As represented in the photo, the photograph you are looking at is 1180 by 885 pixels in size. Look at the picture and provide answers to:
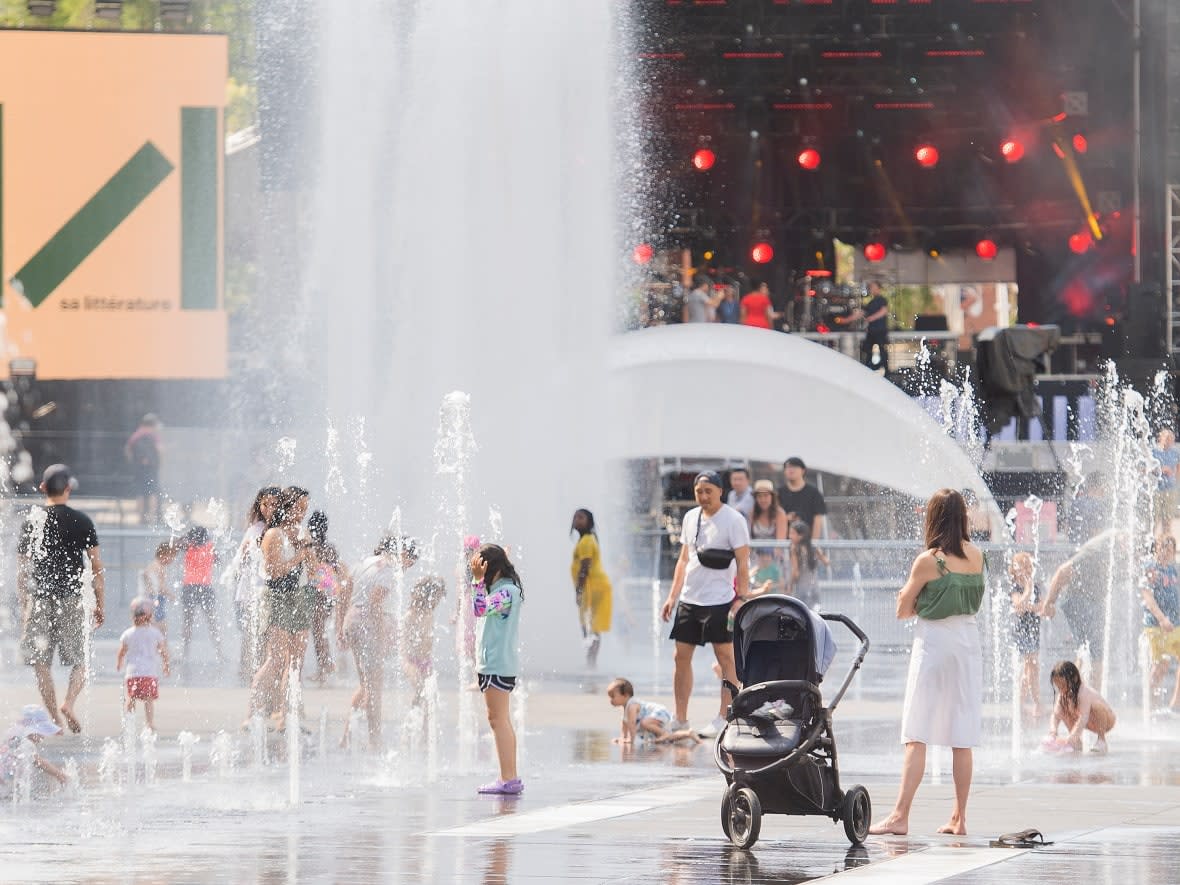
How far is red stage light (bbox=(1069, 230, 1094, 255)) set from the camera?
36.1m

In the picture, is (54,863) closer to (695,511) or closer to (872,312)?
(695,511)

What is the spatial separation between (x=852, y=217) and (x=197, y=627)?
20532 millimetres

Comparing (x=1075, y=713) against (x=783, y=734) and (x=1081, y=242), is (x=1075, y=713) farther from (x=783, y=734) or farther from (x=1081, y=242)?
(x=1081, y=242)

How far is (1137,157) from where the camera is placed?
110 ft

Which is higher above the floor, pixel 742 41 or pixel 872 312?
pixel 742 41

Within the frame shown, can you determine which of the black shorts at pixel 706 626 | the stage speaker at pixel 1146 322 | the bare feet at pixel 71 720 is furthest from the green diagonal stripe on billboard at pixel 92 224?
the black shorts at pixel 706 626

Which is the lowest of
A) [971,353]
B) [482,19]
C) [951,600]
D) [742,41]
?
[951,600]

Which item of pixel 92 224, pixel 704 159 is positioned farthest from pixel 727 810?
pixel 92 224

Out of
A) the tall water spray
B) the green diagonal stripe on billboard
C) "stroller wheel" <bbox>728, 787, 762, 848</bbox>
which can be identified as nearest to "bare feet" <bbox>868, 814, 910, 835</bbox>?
"stroller wheel" <bbox>728, 787, 762, 848</bbox>

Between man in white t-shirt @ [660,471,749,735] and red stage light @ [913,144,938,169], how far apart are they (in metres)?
24.3

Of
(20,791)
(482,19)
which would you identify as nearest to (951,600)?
(20,791)

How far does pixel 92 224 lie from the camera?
38.9 meters

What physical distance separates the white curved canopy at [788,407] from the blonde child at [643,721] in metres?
11.2

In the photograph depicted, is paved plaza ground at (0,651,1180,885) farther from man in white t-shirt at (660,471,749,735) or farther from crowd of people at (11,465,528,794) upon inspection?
man in white t-shirt at (660,471,749,735)
